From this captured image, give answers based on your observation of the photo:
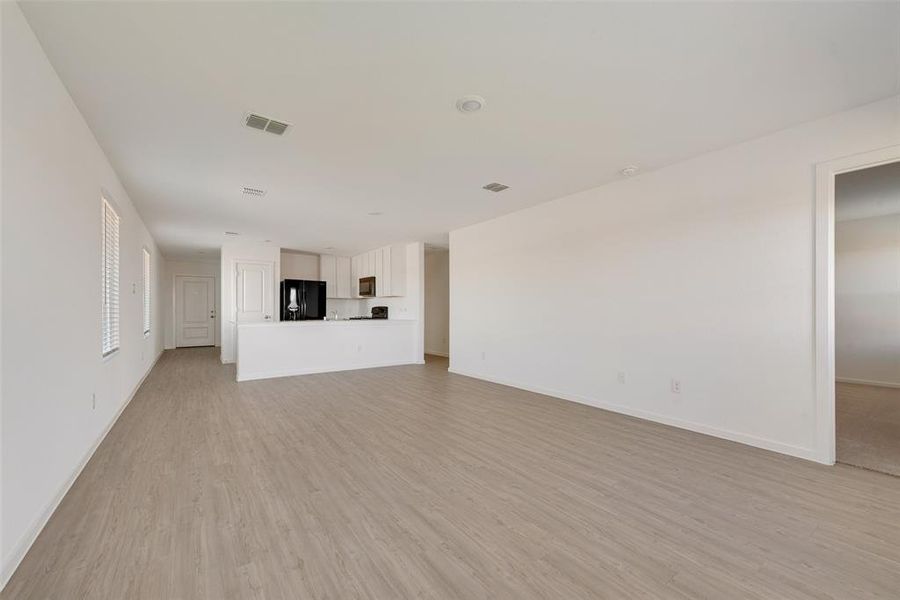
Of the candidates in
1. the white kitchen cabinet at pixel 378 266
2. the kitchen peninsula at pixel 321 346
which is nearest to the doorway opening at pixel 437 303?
the white kitchen cabinet at pixel 378 266

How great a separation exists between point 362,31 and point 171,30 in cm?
91

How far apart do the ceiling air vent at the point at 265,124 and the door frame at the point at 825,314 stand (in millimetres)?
3964

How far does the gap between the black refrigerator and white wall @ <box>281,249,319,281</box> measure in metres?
0.86

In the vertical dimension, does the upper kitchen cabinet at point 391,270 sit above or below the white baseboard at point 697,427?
above

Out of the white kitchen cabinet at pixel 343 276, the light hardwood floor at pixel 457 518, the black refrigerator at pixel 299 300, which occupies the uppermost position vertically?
the white kitchen cabinet at pixel 343 276

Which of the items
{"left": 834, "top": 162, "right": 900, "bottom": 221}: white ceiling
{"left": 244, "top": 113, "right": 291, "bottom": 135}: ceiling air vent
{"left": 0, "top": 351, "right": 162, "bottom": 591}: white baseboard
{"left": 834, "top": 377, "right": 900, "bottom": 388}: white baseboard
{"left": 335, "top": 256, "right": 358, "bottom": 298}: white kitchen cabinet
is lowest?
{"left": 834, "top": 377, "right": 900, "bottom": 388}: white baseboard

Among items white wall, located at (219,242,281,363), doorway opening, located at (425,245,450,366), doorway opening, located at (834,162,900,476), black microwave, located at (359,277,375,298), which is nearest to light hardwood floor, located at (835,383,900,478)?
doorway opening, located at (834,162,900,476)

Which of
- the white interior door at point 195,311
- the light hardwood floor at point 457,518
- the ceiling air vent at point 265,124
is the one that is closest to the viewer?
the light hardwood floor at point 457,518

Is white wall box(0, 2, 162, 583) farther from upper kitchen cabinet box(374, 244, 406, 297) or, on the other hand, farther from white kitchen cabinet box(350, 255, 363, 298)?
white kitchen cabinet box(350, 255, 363, 298)

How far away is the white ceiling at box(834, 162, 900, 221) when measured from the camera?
368 centimetres

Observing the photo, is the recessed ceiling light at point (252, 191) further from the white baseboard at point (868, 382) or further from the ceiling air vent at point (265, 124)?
the white baseboard at point (868, 382)

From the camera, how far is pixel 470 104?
96.0 inches

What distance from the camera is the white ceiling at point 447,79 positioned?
1730mm

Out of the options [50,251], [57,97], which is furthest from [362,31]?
[50,251]
